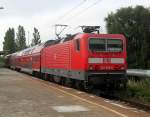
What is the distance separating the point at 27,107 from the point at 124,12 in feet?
150

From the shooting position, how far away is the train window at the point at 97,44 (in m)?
19.7

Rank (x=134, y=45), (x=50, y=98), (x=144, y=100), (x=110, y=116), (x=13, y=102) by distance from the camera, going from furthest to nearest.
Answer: (x=134, y=45) < (x=144, y=100) < (x=50, y=98) < (x=13, y=102) < (x=110, y=116)

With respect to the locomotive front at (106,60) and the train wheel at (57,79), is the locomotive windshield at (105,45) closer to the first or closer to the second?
the locomotive front at (106,60)

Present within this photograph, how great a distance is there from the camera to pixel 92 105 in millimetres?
13812

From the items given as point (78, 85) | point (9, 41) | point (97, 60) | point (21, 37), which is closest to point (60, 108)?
point (97, 60)

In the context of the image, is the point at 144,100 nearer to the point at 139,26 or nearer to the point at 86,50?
the point at 86,50

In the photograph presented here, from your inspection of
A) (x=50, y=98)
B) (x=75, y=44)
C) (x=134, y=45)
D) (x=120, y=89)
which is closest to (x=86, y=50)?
(x=75, y=44)

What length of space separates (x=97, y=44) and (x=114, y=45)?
0.93 m

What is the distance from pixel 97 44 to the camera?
19938 millimetres

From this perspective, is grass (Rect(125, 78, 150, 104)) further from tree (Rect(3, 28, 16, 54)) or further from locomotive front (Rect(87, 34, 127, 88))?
tree (Rect(3, 28, 16, 54))

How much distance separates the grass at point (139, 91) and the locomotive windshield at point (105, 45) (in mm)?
2124

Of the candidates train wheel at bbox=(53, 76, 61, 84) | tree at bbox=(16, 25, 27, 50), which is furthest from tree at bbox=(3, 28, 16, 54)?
train wheel at bbox=(53, 76, 61, 84)

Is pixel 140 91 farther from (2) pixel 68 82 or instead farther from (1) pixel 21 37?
(1) pixel 21 37

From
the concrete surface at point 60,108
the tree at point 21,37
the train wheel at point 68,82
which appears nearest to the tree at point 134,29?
the train wheel at point 68,82
